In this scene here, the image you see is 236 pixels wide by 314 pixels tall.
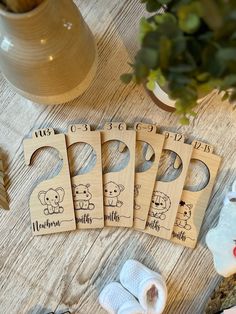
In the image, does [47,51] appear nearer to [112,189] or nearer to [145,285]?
[112,189]

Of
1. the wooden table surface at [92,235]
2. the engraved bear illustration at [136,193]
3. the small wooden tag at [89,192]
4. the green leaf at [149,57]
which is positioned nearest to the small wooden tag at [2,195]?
the wooden table surface at [92,235]

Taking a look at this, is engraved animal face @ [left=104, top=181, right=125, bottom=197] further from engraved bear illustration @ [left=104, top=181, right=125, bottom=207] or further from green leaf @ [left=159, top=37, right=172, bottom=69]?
green leaf @ [left=159, top=37, right=172, bottom=69]

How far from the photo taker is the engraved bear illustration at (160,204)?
1.08 meters

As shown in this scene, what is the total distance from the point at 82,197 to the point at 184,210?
21 centimetres

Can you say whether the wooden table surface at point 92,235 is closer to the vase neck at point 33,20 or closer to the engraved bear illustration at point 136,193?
the engraved bear illustration at point 136,193

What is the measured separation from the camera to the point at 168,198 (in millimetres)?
1082

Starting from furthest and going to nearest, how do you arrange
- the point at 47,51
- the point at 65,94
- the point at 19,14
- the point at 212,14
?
1. the point at 65,94
2. the point at 47,51
3. the point at 19,14
4. the point at 212,14

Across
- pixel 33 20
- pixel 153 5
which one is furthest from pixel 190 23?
pixel 33 20

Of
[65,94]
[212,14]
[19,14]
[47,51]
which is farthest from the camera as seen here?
[65,94]

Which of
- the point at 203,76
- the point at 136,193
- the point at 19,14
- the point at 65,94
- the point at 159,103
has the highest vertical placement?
the point at 19,14

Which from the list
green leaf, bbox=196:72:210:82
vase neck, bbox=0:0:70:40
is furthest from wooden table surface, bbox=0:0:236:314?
green leaf, bbox=196:72:210:82

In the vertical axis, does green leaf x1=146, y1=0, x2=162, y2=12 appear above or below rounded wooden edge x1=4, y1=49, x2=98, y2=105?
above

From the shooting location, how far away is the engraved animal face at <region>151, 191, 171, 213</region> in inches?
42.6

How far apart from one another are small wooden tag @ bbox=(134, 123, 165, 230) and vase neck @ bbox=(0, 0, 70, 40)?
318 millimetres
